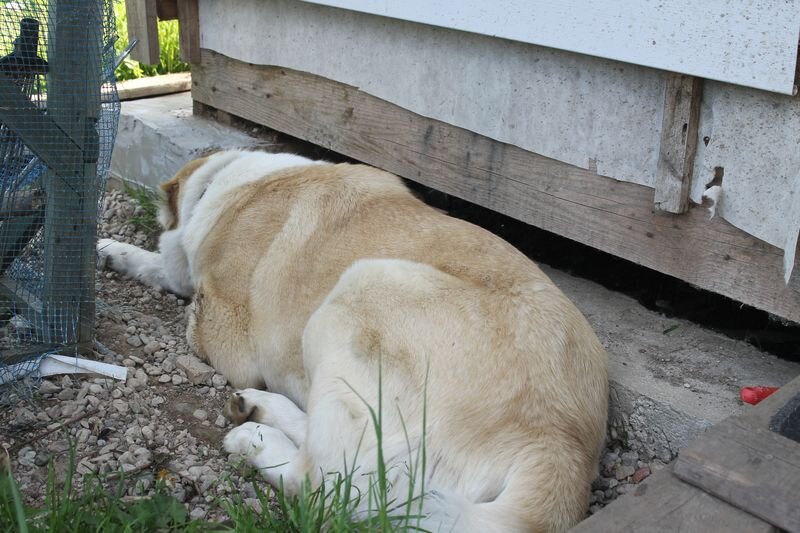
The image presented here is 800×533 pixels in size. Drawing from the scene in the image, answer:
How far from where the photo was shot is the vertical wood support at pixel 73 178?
2.87 m

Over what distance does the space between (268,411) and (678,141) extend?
1.67 meters

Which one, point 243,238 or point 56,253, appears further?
point 243,238

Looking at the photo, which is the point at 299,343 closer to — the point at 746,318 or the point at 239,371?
the point at 239,371

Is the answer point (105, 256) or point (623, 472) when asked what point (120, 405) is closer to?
point (105, 256)

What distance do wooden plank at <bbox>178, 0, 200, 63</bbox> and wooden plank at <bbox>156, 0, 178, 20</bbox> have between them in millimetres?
46

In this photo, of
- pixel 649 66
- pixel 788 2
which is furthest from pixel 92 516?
pixel 788 2

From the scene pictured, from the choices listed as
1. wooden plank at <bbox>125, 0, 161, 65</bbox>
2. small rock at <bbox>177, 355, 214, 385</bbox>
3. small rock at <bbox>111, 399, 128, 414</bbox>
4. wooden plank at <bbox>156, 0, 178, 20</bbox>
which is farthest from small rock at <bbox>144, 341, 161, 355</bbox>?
wooden plank at <bbox>156, 0, 178, 20</bbox>

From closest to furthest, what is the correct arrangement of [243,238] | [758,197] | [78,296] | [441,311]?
[441,311], [758,197], [78,296], [243,238]

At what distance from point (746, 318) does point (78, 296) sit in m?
2.63

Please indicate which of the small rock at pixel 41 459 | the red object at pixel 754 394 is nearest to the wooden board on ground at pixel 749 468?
the red object at pixel 754 394

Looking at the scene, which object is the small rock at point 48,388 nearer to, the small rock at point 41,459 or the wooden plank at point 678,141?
the small rock at point 41,459

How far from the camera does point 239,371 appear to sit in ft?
10.8

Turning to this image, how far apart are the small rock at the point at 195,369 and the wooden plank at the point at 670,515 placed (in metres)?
1.79

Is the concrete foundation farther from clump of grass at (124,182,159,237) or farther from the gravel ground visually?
clump of grass at (124,182,159,237)
